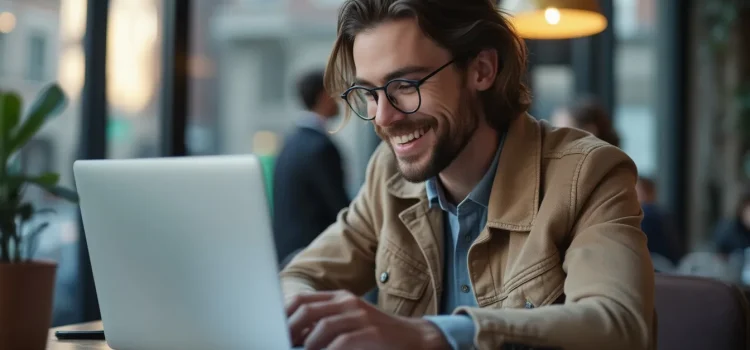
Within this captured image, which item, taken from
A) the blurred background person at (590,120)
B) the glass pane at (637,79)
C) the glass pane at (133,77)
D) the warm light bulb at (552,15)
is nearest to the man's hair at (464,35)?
the warm light bulb at (552,15)

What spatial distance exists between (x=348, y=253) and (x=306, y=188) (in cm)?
202

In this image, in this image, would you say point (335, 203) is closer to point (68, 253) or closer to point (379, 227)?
point (68, 253)

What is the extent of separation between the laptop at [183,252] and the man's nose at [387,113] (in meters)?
0.51

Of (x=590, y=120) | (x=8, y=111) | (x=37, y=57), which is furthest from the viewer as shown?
(x=590, y=120)

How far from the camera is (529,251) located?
1.50 m

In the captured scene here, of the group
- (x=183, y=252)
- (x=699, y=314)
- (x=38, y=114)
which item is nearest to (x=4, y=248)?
(x=38, y=114)

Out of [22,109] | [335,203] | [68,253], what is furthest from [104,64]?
[22,109]

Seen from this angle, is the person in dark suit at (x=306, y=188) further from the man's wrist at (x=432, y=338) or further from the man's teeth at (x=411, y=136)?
the man's wrist at (x=432, y=338)

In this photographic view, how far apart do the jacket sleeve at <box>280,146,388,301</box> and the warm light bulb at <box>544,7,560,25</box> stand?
3.86 ft

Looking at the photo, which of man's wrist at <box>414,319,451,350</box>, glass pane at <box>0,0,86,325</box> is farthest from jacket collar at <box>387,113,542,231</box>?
glass pane at <box>0,0,86,325</box>

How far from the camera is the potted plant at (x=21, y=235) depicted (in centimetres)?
136

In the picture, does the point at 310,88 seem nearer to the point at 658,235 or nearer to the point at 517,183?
the point at 658,235

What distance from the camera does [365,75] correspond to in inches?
63.2

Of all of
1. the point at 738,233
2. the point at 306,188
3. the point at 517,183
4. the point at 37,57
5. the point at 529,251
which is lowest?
the point at 738,233
